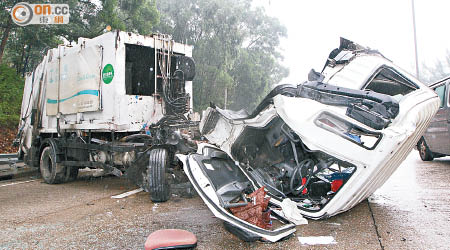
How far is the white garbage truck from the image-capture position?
500 cm

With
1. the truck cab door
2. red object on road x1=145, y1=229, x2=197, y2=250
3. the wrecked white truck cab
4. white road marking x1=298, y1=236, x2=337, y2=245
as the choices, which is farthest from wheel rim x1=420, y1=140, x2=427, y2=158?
red object on road x1=145, y1=229, x2=197, y2=250

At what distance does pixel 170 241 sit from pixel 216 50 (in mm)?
21521

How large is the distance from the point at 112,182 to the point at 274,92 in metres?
4.57

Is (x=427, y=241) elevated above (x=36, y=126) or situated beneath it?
situated beneath

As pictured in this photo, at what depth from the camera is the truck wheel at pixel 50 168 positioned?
6.51 metres

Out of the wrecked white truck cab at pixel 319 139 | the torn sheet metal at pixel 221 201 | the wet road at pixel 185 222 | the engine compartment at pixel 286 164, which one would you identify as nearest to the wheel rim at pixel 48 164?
the wet road at pixel 185 222

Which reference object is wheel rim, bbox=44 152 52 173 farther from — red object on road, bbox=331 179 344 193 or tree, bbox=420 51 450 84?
tree, bbox=420 51 450 84

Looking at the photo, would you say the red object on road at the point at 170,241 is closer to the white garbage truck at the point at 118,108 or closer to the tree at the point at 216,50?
the white garbage truck at the point at 118,108

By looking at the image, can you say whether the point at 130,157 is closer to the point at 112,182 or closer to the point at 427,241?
the point at 112,182

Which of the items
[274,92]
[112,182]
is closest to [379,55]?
[274,92]

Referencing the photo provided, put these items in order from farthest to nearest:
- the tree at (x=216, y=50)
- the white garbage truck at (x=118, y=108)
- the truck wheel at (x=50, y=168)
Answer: the tree at (x=216, y=50) → the truck wheel at (x=50, y=168) → the white garbage truck at (x=118, y=108)

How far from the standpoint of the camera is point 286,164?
13.4ft

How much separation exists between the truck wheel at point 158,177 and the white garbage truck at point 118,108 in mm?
13

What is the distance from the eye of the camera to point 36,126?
24.3 feet
